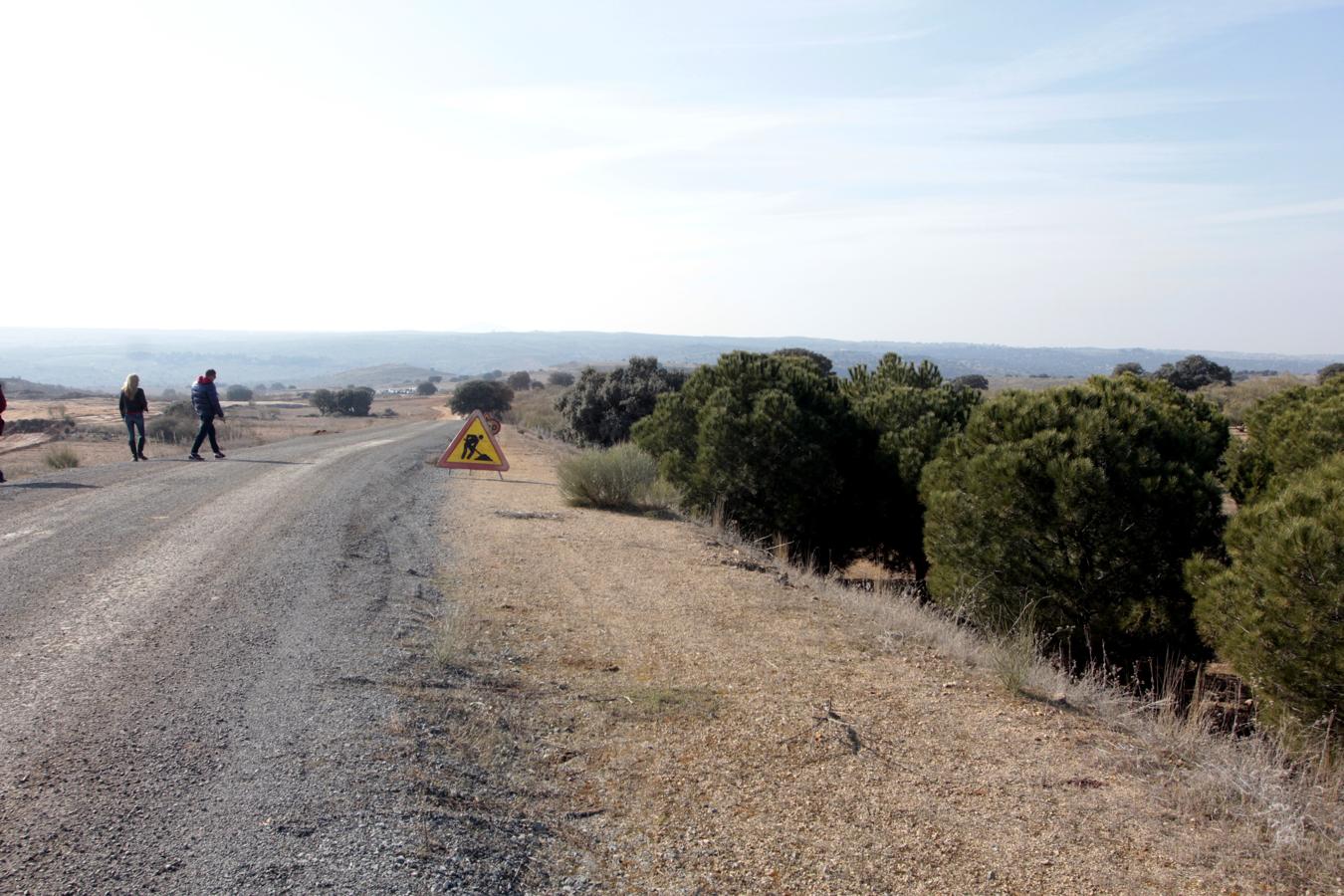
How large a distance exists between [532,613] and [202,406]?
13255 mm

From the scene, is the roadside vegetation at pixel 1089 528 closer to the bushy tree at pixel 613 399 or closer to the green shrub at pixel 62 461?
the green shrub at pixel 62 461

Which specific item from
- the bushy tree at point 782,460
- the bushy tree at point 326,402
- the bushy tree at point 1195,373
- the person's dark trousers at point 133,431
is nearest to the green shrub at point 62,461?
the person's dark trousers at point 133,431

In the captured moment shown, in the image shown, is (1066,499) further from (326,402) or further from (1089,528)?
(326,402)

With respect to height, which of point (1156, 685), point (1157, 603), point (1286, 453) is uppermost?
point (1286, 453)

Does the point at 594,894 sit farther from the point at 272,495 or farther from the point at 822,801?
the point at 272,495

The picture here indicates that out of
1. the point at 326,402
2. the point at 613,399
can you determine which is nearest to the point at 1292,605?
the point at 613,399

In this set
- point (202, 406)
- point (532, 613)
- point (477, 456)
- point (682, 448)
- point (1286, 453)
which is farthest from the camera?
point (202, 406)

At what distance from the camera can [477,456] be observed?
15492 millimetres

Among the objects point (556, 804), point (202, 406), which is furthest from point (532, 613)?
point (202, 406)

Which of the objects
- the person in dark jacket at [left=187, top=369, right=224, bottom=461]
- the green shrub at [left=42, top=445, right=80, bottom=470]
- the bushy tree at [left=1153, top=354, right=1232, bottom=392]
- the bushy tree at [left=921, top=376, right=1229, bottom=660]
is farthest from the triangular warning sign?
the bushy tree at [left=1153, top=354, right=1232, bottom=392]

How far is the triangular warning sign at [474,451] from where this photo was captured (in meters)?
15.4

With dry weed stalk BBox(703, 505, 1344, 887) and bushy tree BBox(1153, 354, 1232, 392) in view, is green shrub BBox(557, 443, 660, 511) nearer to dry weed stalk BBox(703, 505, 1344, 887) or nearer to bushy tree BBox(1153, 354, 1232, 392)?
dry weed stalk BBox(703, 505, 1344, 887)

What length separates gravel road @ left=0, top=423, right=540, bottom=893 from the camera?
127 inches

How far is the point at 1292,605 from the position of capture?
5863mm
